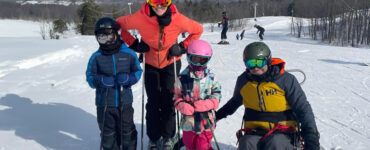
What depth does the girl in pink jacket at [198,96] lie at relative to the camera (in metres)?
2.58

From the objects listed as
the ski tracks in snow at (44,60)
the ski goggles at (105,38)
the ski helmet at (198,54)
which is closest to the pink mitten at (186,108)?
the ski helmet at (198,54)

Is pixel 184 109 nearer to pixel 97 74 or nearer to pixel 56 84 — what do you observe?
pixel 97 74

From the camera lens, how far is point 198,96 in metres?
2.67

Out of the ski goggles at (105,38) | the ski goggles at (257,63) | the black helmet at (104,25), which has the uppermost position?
the black helmet at (104,25)

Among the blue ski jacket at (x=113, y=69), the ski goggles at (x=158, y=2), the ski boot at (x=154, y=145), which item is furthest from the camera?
the ski boot at (x=154, y=145)

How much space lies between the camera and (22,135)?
3781 mm

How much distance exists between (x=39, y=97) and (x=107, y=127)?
3414mm

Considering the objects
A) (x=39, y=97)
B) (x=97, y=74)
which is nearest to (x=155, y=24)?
(x=97, y=74)

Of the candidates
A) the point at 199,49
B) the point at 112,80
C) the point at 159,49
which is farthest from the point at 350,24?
the point at 112,80

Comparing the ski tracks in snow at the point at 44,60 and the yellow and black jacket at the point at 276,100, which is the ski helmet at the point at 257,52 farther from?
the ski tracks in snow at the point at 44,60

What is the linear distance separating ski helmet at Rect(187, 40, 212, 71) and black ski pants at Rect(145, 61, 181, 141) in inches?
21.4

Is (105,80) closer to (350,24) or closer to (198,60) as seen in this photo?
(198,60)

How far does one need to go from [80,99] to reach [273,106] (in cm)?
430

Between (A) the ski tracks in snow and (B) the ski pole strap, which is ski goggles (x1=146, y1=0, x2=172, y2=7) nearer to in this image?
(B) the ski pole strap
